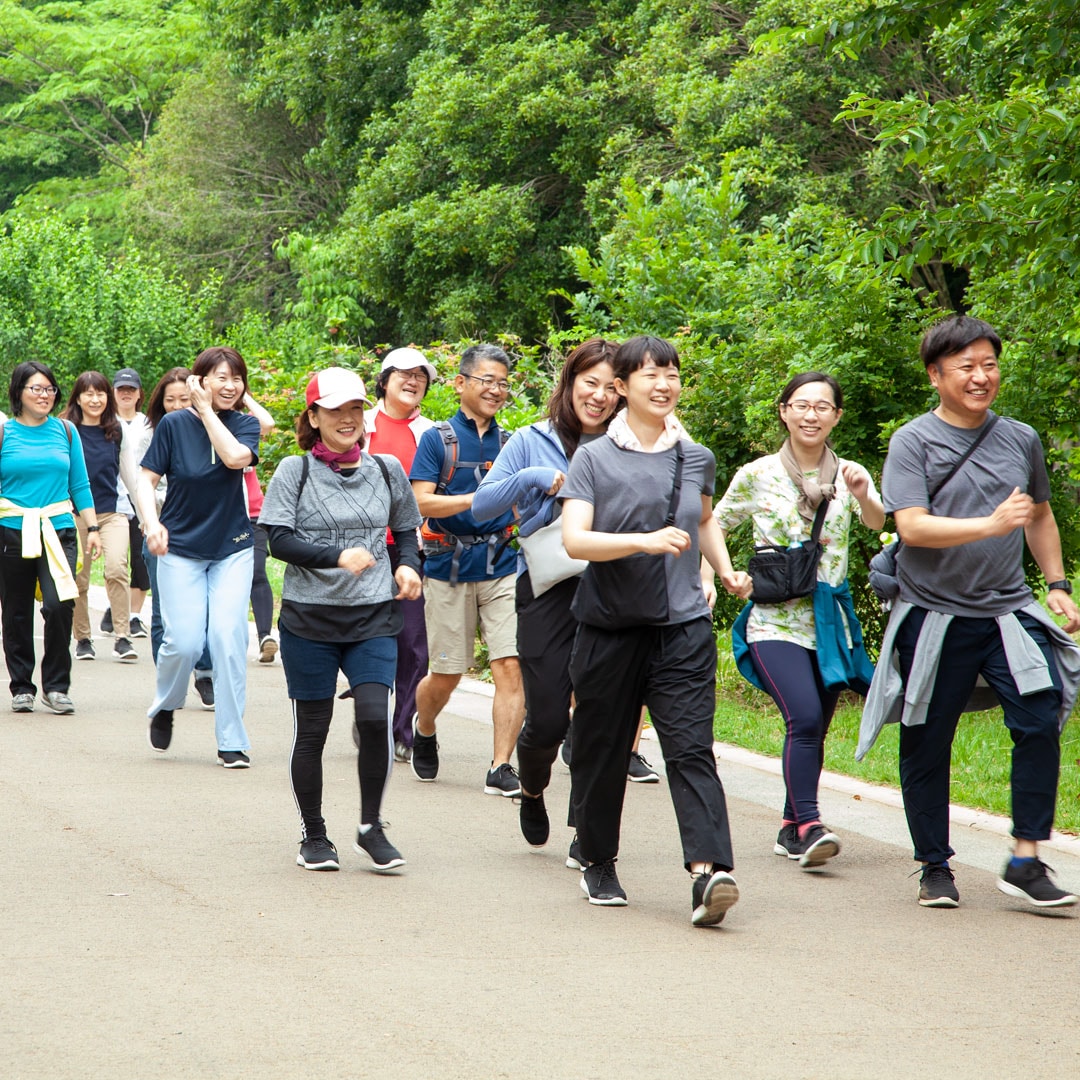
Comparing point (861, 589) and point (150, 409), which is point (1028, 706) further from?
point (150, 409)

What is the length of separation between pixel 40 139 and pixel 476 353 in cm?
4214

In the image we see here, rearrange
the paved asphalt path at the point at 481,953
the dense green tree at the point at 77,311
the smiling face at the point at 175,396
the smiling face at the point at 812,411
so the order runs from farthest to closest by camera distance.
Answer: the dense green tree at the point at 77,311 < the smiling face at the point at 175,396 < the smiling face at the point at 812,411 < the paved asphalt path at the point at 481,953

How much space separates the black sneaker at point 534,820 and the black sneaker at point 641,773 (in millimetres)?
1671

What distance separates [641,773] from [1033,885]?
9.37 feet

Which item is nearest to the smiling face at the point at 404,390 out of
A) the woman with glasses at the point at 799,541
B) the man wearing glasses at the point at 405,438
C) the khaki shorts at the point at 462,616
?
the man wearing glasses at the point at 405,438

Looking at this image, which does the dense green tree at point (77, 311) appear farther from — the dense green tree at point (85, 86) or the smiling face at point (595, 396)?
the smiling face at point (595, 396)

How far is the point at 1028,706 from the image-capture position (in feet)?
18.4

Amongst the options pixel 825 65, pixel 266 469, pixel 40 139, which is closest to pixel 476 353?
pixel 266 469

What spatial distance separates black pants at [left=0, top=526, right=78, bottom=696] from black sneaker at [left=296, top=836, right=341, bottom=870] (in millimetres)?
4000

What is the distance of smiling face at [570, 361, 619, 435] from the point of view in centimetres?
623

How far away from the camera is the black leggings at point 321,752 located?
20.0ft

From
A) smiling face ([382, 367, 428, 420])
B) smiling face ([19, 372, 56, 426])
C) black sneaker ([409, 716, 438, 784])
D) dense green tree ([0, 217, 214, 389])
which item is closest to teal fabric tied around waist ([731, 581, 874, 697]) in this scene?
black sneaker ([409, 716, 438, 784])

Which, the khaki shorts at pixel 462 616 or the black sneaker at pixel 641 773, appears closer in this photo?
the khaki shorts at pixel 462 616

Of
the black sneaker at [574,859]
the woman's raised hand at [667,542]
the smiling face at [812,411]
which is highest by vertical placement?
the smiling face at [812,411]
